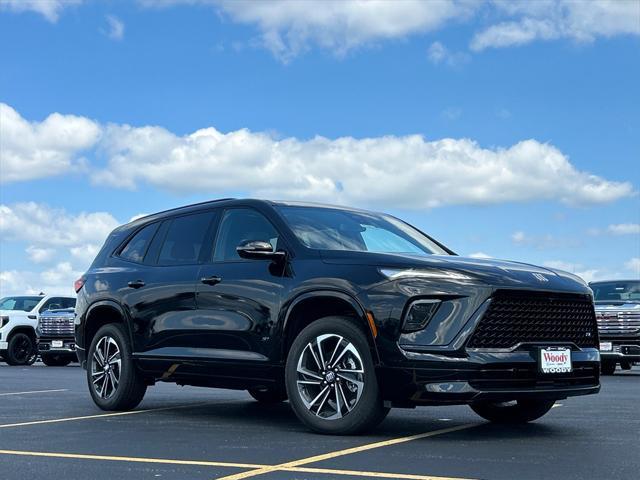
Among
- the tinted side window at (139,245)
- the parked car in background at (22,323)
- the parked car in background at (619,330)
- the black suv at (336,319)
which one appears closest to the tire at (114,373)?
the black suv at (336,319)

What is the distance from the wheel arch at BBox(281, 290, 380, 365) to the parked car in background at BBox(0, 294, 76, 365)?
755 inches

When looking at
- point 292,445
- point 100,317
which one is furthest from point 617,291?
point 292,445

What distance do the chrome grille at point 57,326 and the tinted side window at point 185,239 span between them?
1519 centimetres

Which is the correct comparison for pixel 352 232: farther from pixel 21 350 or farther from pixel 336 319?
pixel 21 350

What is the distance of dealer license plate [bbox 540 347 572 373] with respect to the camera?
7551mm

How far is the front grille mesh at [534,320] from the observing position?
7391 millimetres

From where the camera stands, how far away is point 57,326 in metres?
24.5

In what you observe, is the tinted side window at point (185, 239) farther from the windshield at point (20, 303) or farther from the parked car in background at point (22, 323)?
the windshield at point (20, 303)

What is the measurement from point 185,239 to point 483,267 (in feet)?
10.4

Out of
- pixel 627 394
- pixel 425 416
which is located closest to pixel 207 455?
pixel 425 416

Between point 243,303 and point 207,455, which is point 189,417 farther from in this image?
point 207,455

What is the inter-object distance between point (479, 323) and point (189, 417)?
3.37 meters

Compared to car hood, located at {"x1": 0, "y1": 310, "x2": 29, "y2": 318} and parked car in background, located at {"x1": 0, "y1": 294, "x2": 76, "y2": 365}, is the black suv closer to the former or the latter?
parked car in background, located at {"x1": 0, "y1": 294, "x2": 76, "y2": 365}

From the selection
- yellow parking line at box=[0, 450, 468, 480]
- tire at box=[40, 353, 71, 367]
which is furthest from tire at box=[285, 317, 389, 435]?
tire at box=[40, 353, 71, 367]
